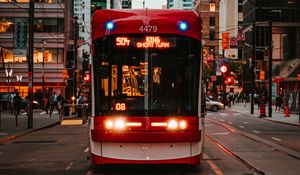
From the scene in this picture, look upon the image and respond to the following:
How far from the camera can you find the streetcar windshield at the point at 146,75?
13141mm

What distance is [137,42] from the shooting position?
44.0ft

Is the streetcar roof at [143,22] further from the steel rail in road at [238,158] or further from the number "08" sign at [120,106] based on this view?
the steel rail in road at [238,158]

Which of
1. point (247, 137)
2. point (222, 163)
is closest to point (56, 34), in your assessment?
point (247, 137)

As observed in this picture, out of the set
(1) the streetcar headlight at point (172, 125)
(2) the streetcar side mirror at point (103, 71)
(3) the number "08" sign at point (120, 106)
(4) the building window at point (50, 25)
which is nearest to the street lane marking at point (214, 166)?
(1) the streetcar headlight at point (172, 125)

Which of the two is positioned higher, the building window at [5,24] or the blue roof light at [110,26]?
the building window at [5,24]

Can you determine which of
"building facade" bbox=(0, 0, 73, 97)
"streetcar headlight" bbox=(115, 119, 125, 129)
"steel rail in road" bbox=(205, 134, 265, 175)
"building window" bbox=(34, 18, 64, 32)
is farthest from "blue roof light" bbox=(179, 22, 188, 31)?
"building window" bbox=(34, 18, 64, 32)

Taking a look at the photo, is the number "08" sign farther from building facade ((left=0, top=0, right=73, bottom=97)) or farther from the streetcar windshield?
building facade ((left=0, top=0, right=73, bottom=97))

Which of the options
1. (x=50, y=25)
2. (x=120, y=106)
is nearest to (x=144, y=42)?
(x=120, y=106)

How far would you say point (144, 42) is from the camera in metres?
13.4

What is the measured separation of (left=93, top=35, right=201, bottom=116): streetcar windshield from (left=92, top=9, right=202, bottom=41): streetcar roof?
0.43 ft

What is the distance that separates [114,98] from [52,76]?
2547 inches

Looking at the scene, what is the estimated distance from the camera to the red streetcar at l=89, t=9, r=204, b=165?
13031 millimetres

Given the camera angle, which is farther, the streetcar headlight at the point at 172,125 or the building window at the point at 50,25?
the building window at the point at 50,25

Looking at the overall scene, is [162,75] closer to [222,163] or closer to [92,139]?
[92,139]
